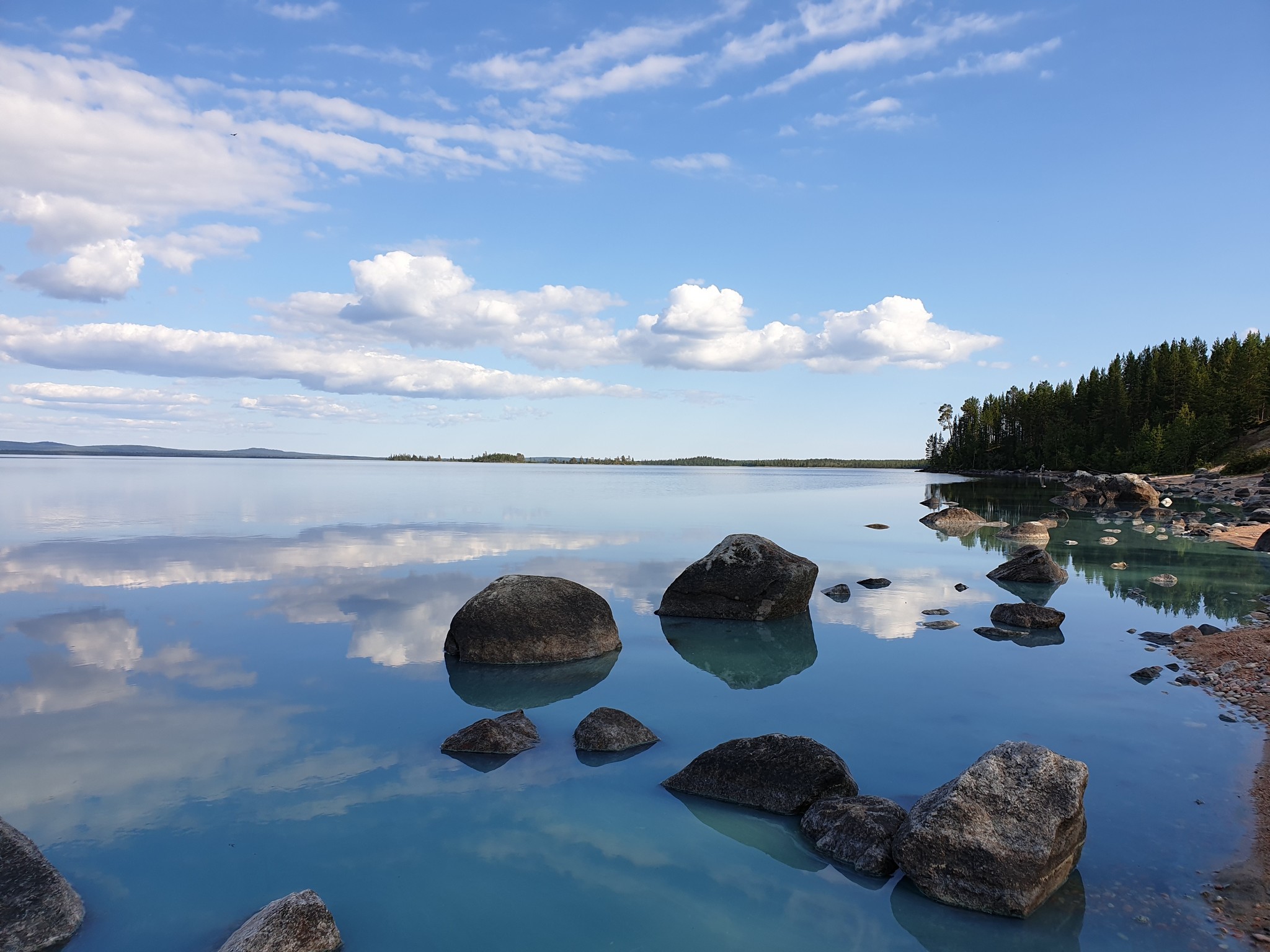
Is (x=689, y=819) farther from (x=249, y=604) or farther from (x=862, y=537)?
(x=862, y=537)

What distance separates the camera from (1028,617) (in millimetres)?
17719

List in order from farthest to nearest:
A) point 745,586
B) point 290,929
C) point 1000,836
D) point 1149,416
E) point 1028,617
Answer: point 1149,416 < point 745,586 < point 1028,617 < point 1000,836 < point 290,929

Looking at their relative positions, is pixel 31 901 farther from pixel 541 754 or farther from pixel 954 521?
pixel 954 521

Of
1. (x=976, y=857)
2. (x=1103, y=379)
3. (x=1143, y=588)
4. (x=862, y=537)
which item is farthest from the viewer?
(x=1103, y=379)

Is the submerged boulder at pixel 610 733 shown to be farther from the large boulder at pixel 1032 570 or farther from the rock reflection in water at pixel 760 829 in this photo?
the large boulder at pixel 1032 570

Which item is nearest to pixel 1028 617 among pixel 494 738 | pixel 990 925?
pixel 990 925

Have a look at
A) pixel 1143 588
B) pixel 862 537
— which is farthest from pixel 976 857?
pixel 862 537

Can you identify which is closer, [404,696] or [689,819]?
[689,819]

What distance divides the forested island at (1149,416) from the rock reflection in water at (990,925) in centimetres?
8861

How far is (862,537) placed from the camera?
37062mm

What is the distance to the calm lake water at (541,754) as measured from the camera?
6613 mm

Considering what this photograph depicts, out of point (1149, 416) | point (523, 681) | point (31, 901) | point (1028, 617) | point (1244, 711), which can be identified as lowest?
point (523, 681)

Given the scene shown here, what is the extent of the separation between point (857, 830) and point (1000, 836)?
1349 millimetres

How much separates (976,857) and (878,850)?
3.04ft
